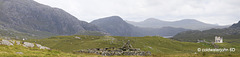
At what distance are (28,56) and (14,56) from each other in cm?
178

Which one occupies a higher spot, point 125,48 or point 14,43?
point 14,43

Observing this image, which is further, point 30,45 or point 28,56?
point 30,45

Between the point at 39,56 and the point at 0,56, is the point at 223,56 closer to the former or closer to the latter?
the point at 39,56

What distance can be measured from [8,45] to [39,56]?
427 inches

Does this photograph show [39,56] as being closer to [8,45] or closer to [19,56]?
[19,56]

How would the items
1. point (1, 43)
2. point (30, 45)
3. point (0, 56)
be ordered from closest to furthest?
point (0, 56) → point (1, 43) → point (30, 45)

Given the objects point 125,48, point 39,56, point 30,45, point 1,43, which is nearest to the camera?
point 39,56

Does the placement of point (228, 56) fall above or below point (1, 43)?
below

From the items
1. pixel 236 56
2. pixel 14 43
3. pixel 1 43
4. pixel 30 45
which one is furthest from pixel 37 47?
pixel 236 56

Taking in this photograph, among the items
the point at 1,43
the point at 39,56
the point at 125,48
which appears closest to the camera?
the point at 39,56

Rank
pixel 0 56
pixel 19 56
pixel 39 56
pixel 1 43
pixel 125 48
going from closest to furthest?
pixel 0 56
pixel 19 56
pixel 39 56
pixel 1 43
pixel 125 48

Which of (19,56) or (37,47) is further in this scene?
(37,47)

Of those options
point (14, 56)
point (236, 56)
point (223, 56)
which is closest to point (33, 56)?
point (14, 56)

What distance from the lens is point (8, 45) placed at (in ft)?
100
